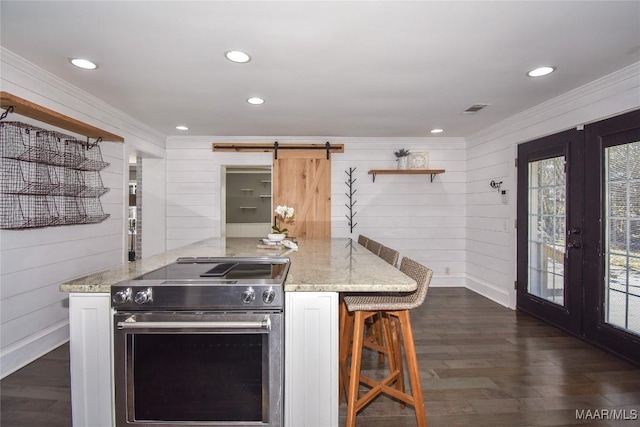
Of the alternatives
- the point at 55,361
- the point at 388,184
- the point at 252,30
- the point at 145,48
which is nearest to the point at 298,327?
the point at 252,30

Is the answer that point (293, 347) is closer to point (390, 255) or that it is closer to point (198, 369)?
point (198, 369)

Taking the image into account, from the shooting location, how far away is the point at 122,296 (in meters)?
1.54

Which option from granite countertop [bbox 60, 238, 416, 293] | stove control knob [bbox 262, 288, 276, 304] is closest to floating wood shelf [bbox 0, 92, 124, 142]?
granite countertop [bbox 60, 238, 416, 293]

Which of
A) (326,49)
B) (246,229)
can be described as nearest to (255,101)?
(326,49)

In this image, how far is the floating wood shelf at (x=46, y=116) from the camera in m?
2.19

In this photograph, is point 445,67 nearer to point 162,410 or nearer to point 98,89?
point 162,410

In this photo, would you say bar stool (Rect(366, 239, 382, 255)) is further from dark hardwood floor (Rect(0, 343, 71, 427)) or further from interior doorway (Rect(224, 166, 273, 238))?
interior doorway (Rect(224, 166, 273, 238))

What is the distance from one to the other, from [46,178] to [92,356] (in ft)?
6.37

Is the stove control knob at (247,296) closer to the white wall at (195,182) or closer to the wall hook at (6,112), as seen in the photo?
the wall hook at (6,112)

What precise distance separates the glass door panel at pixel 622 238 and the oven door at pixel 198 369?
2872 millimetres

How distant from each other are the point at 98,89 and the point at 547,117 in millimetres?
4417

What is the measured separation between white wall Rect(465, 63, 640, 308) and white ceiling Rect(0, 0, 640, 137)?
0.19m

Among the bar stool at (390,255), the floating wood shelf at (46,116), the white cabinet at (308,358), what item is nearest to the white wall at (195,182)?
the floating wood shelf at (46,116)

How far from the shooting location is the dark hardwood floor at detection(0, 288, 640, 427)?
6.66 feet
